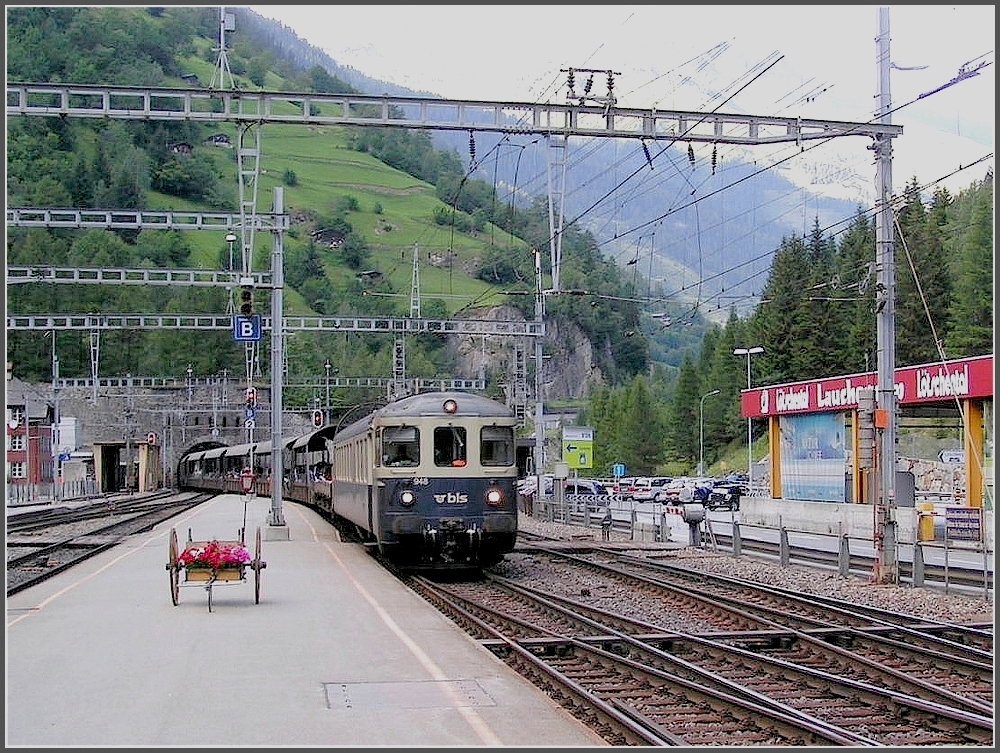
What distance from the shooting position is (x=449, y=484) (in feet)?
67.7

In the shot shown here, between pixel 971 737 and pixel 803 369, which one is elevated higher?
pixel 803 369

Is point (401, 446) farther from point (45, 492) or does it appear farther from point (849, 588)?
point (45, 492)

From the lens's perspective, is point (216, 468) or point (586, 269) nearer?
point (216, 468)

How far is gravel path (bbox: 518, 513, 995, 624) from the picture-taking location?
57.7 feet

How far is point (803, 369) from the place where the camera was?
7838cm

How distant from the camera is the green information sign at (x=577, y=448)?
44.0 meters

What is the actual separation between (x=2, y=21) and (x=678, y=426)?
8793cm

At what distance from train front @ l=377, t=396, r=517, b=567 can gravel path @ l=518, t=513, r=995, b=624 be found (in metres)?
5.10

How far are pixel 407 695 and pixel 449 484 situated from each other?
10370 mm

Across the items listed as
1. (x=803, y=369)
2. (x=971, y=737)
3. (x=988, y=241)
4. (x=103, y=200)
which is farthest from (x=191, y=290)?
(x=971, y=737)

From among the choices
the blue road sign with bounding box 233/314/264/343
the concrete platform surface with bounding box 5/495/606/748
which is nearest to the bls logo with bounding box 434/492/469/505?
the concrete platform surface with bounding box 5/495/606/748

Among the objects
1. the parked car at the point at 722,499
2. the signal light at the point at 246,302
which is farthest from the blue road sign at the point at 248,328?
the parked car at the point at 722,499

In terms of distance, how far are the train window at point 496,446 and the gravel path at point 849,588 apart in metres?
5.12

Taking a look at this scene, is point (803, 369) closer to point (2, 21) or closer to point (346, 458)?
point (346, 458)
